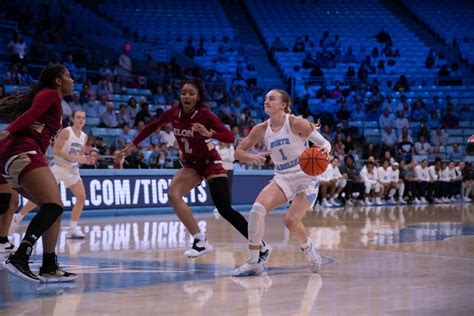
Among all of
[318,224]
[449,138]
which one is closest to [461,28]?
[449,138]

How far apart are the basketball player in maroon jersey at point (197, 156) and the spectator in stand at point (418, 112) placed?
2268 cm

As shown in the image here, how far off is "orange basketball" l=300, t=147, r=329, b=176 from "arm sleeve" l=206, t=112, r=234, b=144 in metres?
1.18

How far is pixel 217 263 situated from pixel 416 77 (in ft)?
85.4

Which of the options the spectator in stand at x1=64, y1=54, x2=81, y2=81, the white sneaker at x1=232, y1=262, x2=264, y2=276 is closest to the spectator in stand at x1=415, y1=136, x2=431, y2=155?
the spectator in stand at x1=64, y1=54, x2=81, y2=81

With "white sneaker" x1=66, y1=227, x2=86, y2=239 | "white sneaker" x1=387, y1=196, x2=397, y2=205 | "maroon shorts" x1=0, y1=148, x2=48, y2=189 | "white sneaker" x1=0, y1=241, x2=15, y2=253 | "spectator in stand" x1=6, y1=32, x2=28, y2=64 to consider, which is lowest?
"white sneaker" x1=387, y1=196, x2=397, y2=205

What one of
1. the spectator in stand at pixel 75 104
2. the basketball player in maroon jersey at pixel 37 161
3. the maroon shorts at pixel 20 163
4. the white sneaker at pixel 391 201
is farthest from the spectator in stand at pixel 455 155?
the maroon shorts at pixel 20 163

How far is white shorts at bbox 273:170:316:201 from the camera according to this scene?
9.31 meters

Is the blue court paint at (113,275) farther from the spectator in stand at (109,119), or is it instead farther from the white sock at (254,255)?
the spectator in stand at (109,119)

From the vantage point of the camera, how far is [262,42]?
36781mm

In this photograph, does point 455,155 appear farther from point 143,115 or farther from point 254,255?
point 254,255

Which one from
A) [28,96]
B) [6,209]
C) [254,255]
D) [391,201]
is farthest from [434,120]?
[28,96]

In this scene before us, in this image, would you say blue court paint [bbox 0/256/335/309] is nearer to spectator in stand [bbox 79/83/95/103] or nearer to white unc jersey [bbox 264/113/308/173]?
white unc jersey [bbox 264/113/308/173]

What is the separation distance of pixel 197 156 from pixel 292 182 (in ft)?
4.46

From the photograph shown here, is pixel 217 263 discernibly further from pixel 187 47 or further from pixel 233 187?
pixel 187 47
